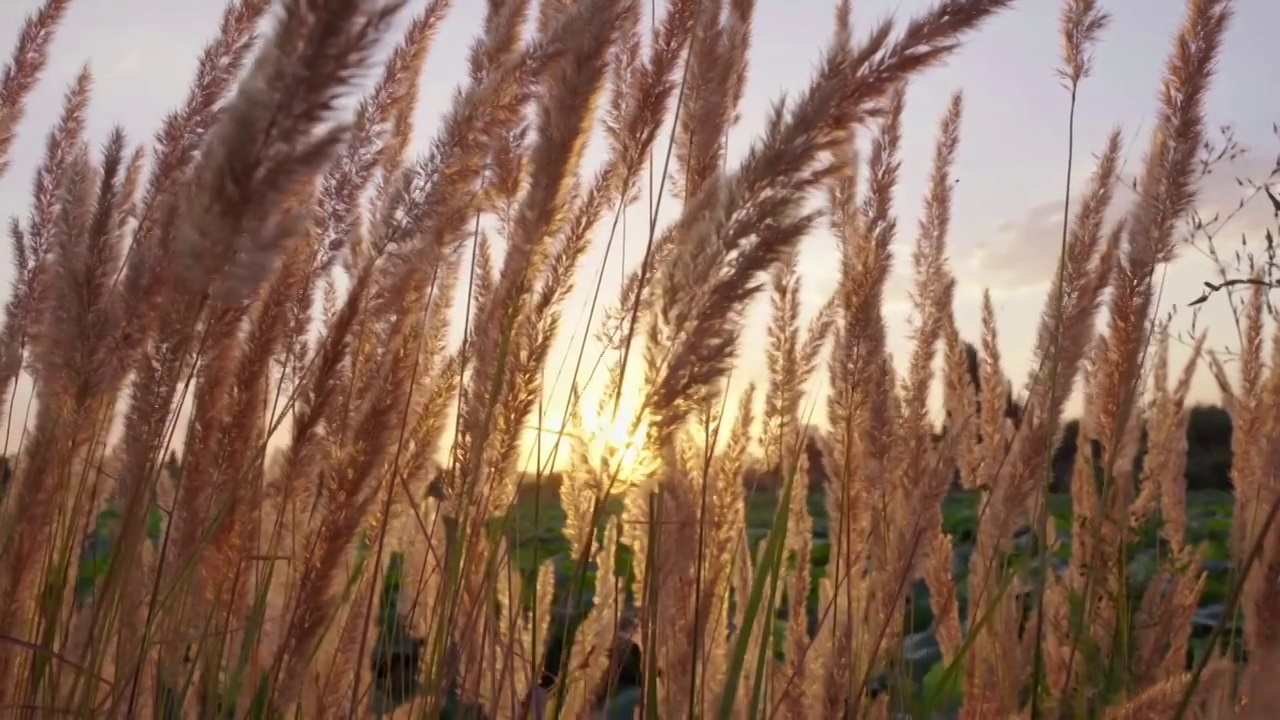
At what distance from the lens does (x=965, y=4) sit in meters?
1.66

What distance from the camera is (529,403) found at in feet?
6.50

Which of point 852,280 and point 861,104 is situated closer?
point 861,104

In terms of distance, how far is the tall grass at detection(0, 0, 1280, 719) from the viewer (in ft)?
5.17

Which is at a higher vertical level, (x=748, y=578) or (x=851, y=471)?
(x=851, y=471)

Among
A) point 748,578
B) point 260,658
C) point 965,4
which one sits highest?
point 965,4

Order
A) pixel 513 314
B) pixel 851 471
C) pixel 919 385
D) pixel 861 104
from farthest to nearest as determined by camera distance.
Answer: pixel 919 385 < pixel 851 471 < pixel 513 314 < pixel 861 104

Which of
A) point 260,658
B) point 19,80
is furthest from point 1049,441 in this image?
point 19,80

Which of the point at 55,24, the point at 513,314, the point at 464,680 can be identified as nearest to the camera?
the point at 513,314

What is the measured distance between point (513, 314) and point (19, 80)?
1.84 meters

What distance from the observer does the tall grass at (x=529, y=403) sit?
1577 millimetres

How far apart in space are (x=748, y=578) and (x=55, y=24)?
7.45ft

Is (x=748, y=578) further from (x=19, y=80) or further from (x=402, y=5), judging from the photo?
(x=19, y=80)

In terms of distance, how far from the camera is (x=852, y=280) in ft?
7.70

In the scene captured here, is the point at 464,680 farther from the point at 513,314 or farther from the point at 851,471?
the point at 851,471
